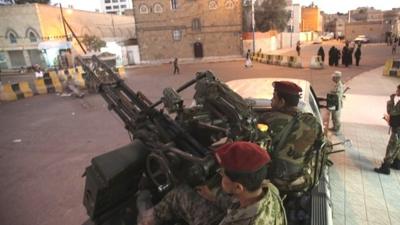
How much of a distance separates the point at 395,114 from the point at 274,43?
123 feet

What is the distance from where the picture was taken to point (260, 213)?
1664 millimetres

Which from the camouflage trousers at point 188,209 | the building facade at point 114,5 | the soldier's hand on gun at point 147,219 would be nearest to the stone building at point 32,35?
the soldier's hand on gun at point 147,219

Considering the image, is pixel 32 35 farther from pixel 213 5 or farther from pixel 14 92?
pixel 14 92

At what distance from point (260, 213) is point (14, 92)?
1599 centimetres

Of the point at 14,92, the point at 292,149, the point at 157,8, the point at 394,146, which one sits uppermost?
the point at 157,8

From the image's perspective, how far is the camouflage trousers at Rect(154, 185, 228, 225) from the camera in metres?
2.19

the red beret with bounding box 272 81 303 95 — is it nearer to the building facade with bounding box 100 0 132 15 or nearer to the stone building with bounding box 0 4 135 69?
the stone building with bounding box 0 4 135 69

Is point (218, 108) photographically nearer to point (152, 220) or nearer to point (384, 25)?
point (152, 220)

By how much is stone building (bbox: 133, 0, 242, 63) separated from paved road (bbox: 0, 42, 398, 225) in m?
21.8

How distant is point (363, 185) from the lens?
456 centimetres

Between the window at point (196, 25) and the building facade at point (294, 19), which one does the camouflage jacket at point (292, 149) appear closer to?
the window at point (196, 25)

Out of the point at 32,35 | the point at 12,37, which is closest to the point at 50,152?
the point at 32,35

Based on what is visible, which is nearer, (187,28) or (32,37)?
(187,28)

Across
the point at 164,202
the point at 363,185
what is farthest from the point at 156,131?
the point at 363,185
